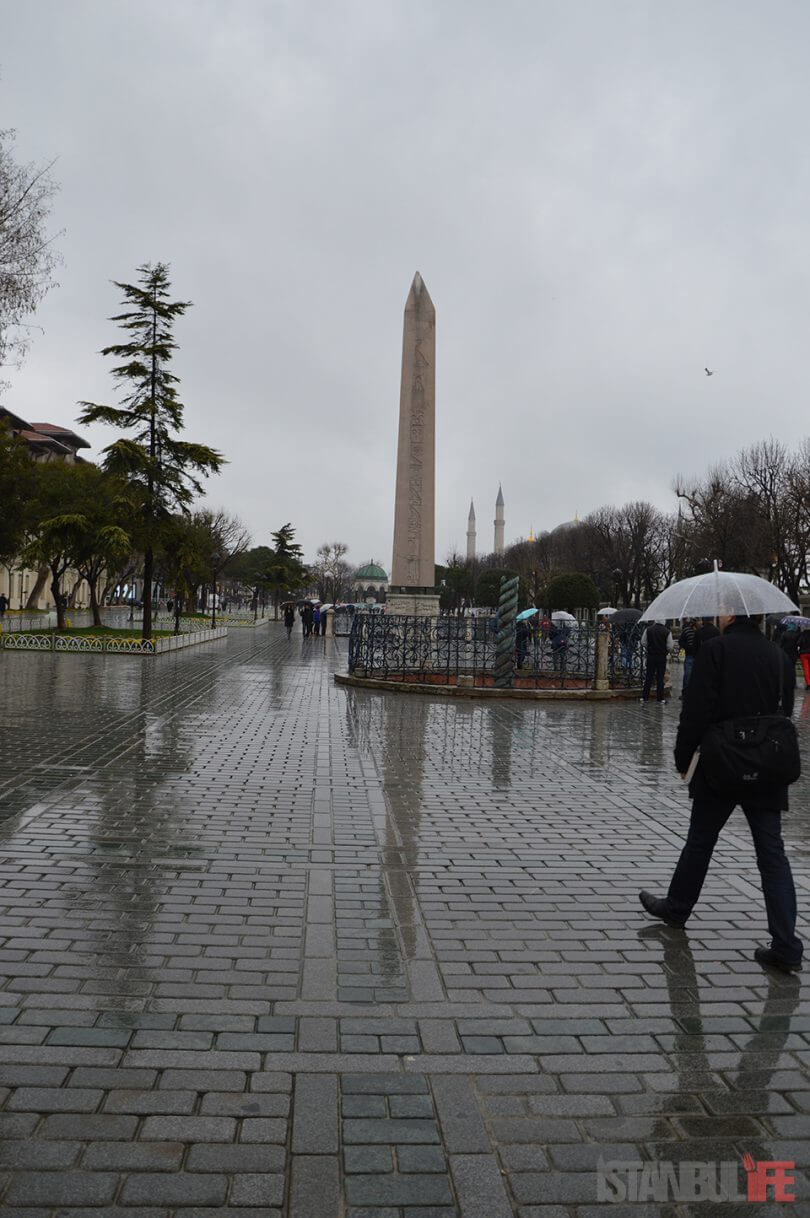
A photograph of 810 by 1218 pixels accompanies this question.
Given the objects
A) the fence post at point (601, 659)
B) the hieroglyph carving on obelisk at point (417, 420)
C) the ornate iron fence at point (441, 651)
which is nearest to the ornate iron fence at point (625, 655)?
the ornate iron fence at point (441, 651)

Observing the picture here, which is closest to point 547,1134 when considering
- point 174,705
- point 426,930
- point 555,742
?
point 426,930

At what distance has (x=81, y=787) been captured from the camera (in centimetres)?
840

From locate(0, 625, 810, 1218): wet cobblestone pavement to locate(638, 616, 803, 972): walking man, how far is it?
0.94 ft

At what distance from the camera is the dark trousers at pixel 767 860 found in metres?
4.54

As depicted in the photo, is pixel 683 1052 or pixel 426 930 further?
pixel 426 930

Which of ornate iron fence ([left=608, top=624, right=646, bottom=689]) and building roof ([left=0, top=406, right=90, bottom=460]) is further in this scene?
building roof ([left=0, top=406, right=90, bottom=460])

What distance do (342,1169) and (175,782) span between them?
6.25 m

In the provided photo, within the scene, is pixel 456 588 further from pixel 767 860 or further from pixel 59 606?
pixel 767 860

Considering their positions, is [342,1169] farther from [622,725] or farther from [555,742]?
[622,725]

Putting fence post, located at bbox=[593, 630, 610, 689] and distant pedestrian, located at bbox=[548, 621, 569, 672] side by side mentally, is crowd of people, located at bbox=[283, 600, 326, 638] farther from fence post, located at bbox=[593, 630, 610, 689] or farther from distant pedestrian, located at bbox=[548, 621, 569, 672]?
fence post, located at bbox=[593, 630, 610, 689]

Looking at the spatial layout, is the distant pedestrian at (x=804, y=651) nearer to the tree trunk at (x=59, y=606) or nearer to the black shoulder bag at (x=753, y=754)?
the black shoulder bag at (x=753, y=754)

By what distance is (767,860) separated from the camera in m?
4.64

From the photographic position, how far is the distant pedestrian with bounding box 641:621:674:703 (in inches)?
691

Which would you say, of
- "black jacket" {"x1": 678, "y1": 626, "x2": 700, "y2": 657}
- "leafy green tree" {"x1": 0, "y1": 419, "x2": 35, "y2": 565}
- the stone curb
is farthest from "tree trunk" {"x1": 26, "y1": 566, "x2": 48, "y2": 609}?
"black jacket" {"x1": 678, "y1": 626, "x2": 700, "y2": 657}
